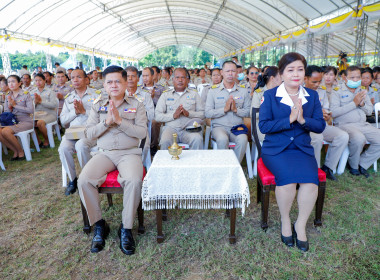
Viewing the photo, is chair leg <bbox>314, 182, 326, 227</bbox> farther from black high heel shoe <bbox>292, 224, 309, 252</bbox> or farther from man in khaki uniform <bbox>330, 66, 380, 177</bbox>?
man in khaki uniform <bbox>330, 66, 380, 177</bbox>

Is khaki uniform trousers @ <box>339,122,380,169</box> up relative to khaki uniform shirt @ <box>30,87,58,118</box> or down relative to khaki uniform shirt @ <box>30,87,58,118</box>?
down

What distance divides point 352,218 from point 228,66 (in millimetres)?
2199

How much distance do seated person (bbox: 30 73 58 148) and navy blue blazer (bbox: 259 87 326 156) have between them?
13.6 ft

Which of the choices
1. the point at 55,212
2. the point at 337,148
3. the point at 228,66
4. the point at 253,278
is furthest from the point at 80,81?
the point at 337,148

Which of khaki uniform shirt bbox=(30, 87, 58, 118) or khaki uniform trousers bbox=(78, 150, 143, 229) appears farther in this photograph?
khaki uniform shirt bbox=(30, 87, 58, 118)

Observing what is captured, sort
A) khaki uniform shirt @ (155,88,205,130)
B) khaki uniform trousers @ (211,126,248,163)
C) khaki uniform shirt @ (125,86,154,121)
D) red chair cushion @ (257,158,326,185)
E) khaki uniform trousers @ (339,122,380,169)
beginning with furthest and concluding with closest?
khaki uniform shirt @ (125,86,154,121)
khaki uniform shirt @ (155,88,205,130)
khaki uniform trousers @ (339,122,380,169)
khaki uniform trousers @ (211,126,248,163)
red chair cushion @ (257,158,326,185)

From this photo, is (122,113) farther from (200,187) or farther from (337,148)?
(337,148)

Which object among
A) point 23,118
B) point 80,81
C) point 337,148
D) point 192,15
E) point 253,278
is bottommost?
point 253,278

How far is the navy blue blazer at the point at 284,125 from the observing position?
2193 millimetres

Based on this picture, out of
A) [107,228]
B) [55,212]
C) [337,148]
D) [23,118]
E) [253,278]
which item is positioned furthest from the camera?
[23,118]

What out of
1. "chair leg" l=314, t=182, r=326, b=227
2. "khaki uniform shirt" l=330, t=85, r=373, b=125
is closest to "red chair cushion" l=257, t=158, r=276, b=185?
"chair leg" l=314, t=182, r=326, b=227

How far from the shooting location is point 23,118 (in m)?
4.35

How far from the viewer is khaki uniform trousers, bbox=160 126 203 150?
323cm

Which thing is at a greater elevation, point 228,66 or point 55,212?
point 228,66
